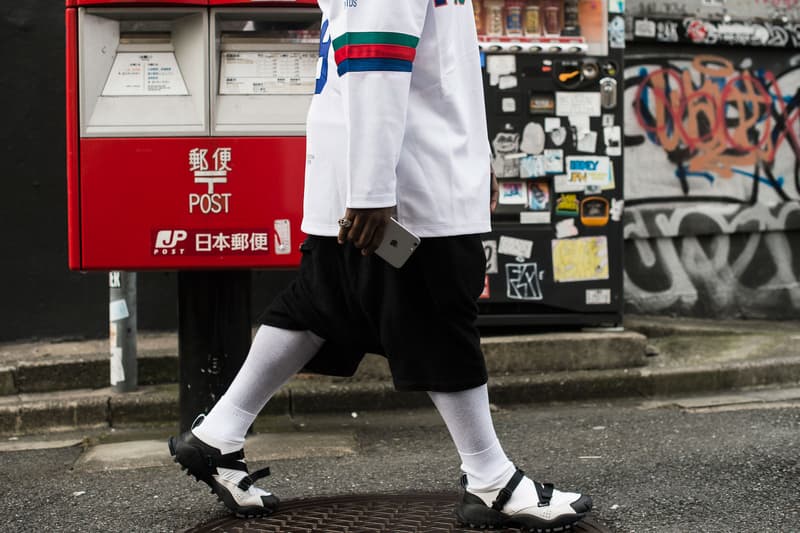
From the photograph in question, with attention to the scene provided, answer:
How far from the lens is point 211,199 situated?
3.50 metres

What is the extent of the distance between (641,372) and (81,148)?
291cm

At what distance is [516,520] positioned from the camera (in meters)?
2.76

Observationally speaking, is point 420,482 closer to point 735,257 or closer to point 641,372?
point 641,372

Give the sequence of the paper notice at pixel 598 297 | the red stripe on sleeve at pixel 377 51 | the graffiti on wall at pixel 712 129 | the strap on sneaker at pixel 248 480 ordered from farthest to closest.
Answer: the graffiti on wall at pixel 712 129
the paper notice at pixel 598 297
the strap on sneaker at pixel 248 480
the red stripe on sleeve at pixel 377 51

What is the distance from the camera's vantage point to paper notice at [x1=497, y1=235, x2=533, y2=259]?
5309 millimetres

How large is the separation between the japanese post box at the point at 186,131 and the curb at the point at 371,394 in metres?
1.24

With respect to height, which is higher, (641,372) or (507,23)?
(507,23)

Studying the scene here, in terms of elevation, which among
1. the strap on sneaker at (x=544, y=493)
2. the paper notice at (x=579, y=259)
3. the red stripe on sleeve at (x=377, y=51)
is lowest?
the strap on sneaker at (x=544, y=493)

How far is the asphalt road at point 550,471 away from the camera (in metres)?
3.07

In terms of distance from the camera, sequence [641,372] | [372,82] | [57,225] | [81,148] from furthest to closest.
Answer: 1. [57,225]
2. [641,372]
3. [81,148]
4. [372,82]

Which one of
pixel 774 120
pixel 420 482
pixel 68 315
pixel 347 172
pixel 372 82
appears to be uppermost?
pixel 774 120

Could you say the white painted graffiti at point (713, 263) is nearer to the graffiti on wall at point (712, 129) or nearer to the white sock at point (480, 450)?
the graffiti on wall at point (712, 129)

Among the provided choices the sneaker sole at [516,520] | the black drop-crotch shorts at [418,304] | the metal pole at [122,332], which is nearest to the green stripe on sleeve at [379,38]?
the black drop-crotch shorts at [418,304]

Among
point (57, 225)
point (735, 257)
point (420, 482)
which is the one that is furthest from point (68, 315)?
point (735, 257)
